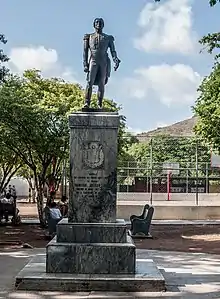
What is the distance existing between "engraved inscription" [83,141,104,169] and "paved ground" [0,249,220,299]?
2250mm

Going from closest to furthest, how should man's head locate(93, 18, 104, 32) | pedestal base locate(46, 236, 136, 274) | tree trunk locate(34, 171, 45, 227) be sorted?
pedestal base locate(46, 236, 136, 274), man's head locate(93, 18, 104, 32), tree trunk locate(34, 171, 45, 227)

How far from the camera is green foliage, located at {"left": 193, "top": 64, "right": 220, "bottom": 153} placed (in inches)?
799

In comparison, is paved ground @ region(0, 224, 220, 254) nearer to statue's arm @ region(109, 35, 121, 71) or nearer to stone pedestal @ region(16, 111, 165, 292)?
stone pedestal @ region(16, 111, 165, 292)

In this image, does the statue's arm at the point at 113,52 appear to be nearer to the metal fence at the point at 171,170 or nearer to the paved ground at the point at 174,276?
the paved ground at the point at 174,276

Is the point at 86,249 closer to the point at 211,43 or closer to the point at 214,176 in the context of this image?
the point at 211,43

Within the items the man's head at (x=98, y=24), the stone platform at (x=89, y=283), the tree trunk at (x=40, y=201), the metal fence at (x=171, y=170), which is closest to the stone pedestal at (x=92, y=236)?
the stone platform at (x=89, y=283)

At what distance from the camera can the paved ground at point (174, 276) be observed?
8109 mm

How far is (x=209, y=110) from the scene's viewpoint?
21578 mm

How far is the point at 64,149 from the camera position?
20.4m

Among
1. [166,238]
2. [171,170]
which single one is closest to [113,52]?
[166,238]

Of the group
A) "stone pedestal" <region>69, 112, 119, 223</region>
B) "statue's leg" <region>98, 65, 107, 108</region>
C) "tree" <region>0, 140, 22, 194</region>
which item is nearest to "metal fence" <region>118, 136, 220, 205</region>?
"tree" <region>0, 140, 22, 194</region>

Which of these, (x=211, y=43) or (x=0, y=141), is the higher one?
(x=211, y=43)

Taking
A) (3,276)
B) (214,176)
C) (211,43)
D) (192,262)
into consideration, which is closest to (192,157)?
(214,176)

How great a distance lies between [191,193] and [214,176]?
1.65m
